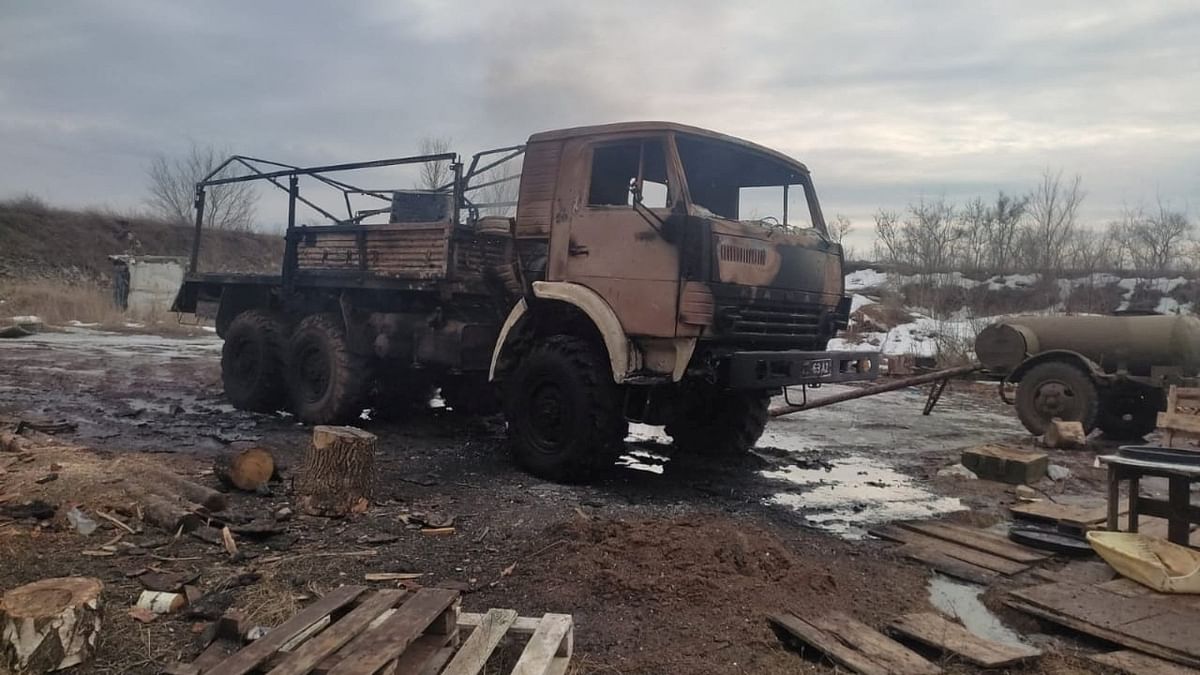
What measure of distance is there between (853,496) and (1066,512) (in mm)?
1496

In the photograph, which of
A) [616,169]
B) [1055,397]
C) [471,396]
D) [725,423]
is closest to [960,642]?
[616,169]

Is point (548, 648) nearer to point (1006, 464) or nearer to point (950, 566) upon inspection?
point (950, 566)

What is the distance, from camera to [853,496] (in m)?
6.57

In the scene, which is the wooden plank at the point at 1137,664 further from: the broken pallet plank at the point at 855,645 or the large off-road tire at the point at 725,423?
the large off-road tire at the point at 725,423

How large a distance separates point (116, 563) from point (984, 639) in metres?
4.15

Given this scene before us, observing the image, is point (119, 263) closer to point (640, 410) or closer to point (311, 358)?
point (311, 358)

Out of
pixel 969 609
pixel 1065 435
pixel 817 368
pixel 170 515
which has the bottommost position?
pixel 969 609

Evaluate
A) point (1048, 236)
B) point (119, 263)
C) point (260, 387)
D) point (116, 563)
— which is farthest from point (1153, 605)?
point (119, 263)

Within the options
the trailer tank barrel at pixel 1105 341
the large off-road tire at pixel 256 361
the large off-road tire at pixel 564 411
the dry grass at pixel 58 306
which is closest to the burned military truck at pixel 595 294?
the large off-road tire at pixel 564 411

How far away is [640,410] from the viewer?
6.23 meters

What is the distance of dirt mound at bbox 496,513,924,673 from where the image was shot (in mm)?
3396

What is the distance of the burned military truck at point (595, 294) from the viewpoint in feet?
19.3

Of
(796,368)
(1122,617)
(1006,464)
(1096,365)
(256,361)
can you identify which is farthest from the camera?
(256,361)

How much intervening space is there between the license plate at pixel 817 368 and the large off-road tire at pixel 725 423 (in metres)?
1.17
